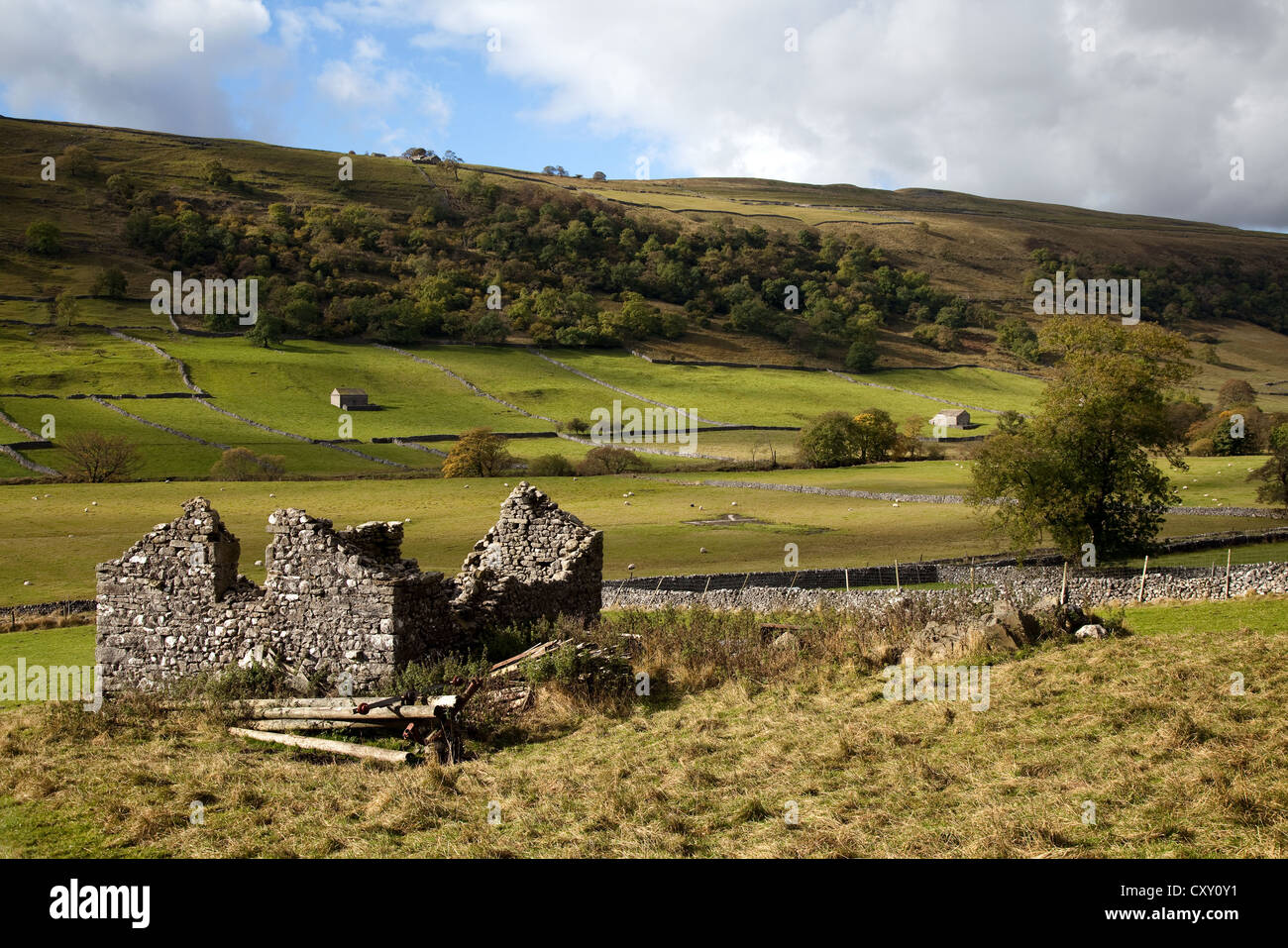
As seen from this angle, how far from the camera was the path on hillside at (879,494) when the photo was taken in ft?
165

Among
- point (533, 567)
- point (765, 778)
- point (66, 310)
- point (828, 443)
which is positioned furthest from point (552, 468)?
point (66, 310)

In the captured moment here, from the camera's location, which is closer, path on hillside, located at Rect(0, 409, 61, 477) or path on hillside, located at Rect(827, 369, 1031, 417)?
path on hillside, located at Rect(0, 409, 61, 477)

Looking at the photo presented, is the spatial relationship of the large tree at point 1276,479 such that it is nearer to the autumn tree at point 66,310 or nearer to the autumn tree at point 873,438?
the autumn tree at point 873,438

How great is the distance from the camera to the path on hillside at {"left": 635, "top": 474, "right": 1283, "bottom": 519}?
165ft

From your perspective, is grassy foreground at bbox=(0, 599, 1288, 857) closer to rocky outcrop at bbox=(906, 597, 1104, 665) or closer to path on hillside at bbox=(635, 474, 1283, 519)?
rocky outcrop at bbox=(906, 597, 1104, 665)

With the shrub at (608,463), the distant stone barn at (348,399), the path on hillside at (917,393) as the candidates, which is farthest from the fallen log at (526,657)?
the path on hillside at (917,393)

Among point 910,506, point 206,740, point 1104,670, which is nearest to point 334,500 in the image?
point 910,506

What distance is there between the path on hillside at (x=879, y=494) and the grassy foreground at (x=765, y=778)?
134 ft

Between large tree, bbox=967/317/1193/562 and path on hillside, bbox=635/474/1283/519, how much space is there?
15.2m

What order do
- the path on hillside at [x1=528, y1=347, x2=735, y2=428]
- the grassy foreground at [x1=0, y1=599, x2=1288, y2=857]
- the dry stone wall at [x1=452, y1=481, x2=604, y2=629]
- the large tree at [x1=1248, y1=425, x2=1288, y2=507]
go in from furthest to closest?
1. the path on hillside at [x1=528, y1=347, x2=735, y2=428]
2. the large tree at [x1=1248, y1=425, x2=1288, y2=507]
3. the dry stone wall at [x1=452, y1=481, x2=604, y2=629]
4. the grassy foreground at [x1=0, y1=599, x2=1288, y2=857]

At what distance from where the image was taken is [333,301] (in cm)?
13512

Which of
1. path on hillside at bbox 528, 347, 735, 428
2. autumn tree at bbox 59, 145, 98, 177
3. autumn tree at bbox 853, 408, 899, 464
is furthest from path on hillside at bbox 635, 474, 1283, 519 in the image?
autumn tree at bbox 59, 145, 98, 177
